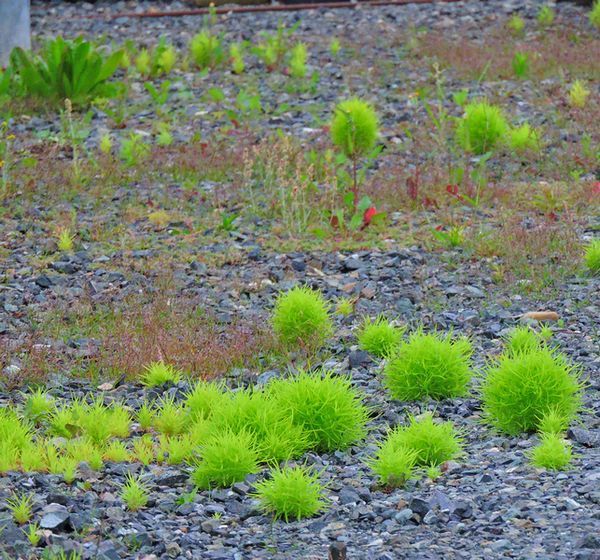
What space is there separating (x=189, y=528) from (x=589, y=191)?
5239 mm

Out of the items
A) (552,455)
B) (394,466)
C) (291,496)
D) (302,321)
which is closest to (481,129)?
(302,321)

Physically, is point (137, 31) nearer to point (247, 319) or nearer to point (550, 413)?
point (247, 319)

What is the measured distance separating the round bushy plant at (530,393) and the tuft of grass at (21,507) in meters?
2.10

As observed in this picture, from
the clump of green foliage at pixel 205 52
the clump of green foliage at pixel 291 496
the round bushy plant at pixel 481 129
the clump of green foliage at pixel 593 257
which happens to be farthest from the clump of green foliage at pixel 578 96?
the clump of green foliage at pixel 291 496

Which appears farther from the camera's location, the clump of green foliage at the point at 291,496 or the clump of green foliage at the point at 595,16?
the clump of green foliage at the point at 595,16

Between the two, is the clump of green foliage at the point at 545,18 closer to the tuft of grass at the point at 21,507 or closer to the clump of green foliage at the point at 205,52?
the clump of green foliage at the point at 205,52

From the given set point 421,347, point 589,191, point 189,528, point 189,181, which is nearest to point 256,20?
point 189,181

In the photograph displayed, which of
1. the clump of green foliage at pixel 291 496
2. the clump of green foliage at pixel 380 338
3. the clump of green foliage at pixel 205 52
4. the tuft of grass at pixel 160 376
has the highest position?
the clump of green foliage at pixel 205 52

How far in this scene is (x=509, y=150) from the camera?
962 centimetres

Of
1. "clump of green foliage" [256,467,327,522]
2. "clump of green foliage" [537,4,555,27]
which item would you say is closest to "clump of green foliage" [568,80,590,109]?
"clump of green foliage" [537,4,555,27]

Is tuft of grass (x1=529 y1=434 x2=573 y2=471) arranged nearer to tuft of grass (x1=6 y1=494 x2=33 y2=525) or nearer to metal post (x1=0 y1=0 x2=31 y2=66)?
tuft of grass (x1=6 y1=494 x2=33 y2=525)

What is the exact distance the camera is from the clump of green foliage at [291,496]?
4348 mm

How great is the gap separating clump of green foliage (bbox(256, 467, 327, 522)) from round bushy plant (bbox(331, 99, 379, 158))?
16.0 ft

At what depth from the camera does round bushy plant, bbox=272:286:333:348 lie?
6.30 metres
